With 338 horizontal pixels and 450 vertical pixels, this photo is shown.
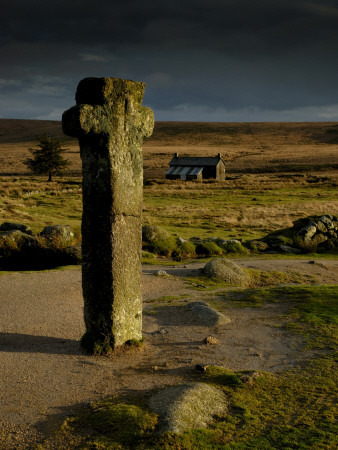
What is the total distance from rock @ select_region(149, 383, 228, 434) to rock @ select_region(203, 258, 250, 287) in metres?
10.1

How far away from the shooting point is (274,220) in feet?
130

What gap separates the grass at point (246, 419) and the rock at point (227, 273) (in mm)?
7852

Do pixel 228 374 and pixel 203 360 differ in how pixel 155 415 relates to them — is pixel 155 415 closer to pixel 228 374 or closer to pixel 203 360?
pixel 228 374

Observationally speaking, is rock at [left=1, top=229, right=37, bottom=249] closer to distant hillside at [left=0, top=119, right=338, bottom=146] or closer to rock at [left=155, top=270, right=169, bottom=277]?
rock at [left=155, top=270, right=169, bottom=277]

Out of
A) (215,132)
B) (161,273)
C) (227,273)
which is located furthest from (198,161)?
(215,132)

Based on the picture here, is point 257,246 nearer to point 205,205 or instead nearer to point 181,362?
point 181,362

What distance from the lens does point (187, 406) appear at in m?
7.64

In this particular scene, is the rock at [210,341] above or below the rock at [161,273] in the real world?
above

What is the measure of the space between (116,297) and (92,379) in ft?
5.96

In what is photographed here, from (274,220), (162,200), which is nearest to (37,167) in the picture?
(162,200)

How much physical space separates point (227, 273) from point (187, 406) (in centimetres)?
1131

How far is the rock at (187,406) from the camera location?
726 centimetres

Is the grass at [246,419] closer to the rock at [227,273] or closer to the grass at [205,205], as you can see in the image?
the rock at [227,273]

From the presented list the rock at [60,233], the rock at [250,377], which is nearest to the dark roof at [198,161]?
the rock at [60,233]
